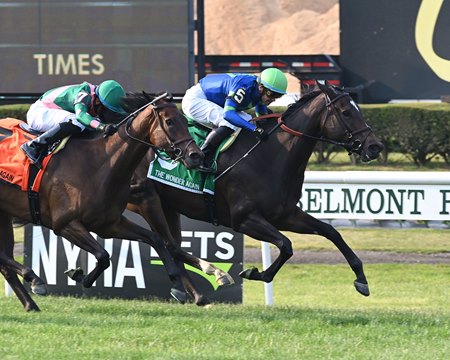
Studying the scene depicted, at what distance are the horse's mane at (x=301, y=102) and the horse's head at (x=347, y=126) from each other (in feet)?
→ 0.51

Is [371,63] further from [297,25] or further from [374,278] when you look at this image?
[297,25]

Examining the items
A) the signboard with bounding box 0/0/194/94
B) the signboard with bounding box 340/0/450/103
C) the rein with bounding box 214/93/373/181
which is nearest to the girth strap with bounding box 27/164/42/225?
the rein with bounding box 214/93/373/181

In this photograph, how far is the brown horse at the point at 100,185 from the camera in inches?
291

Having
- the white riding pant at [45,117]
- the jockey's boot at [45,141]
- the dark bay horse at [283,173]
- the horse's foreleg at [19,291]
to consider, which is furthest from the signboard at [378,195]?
the horse's foreleg at [19,291]

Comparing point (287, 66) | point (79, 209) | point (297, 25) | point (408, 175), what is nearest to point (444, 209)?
point (408, 175)

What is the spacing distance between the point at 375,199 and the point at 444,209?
600 millimetres

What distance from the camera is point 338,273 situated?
37.3 feet

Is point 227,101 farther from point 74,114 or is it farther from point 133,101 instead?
point 74,114

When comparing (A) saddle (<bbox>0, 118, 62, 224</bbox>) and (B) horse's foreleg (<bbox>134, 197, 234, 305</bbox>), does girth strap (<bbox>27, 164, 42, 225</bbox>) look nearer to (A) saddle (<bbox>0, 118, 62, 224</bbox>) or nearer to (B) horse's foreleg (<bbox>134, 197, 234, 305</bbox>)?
(A) saddle (<bbox>0, 118, 62, 224</bbox>)

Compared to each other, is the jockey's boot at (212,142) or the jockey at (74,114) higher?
the jockey at (74,114)

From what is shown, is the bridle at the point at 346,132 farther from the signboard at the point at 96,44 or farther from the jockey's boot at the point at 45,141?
the signboard at the point at 96,44

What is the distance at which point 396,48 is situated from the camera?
17.4 metres

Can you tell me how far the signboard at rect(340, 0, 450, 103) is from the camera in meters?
17.2

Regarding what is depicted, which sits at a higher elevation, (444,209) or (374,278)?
(444,209)
